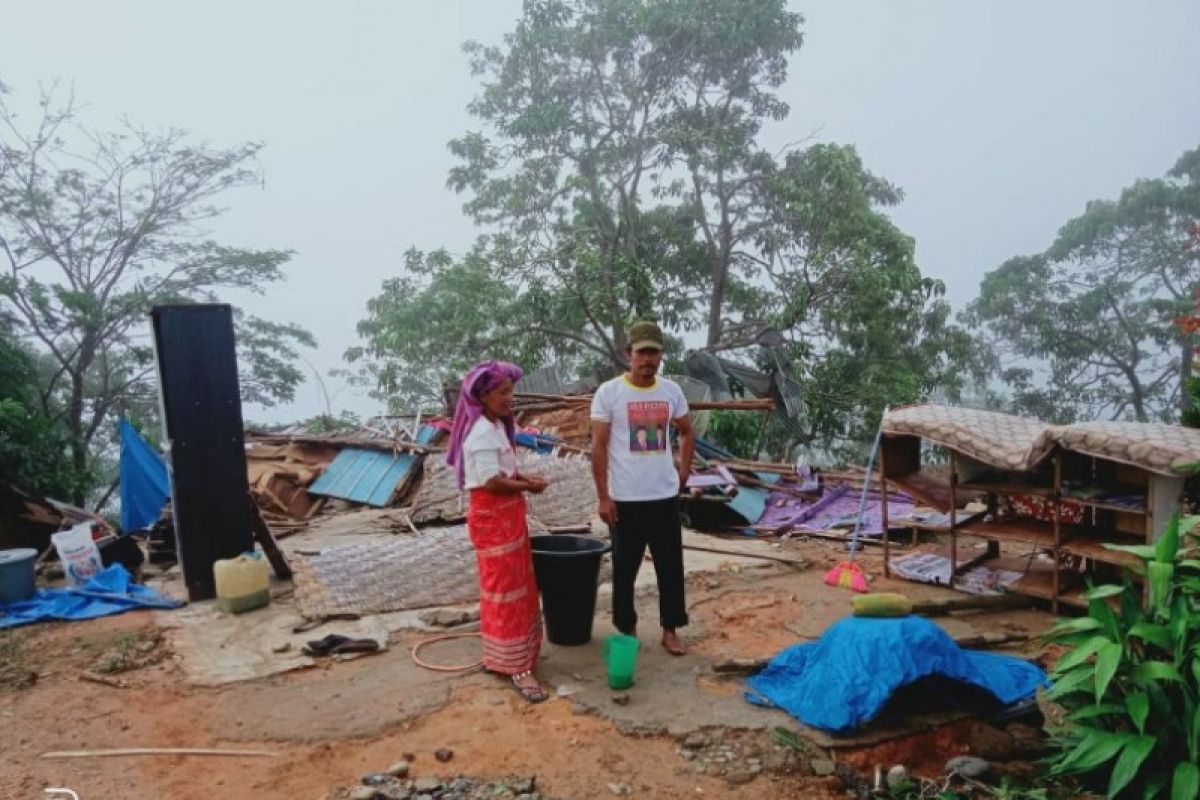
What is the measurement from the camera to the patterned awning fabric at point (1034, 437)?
428cm

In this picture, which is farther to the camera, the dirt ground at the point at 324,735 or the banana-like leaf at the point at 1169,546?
the dirt ground at the point at 324,735

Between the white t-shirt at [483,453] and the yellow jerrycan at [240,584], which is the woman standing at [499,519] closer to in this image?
the white t-shirt at [483,453]

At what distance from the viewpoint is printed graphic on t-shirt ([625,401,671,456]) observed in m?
3.84

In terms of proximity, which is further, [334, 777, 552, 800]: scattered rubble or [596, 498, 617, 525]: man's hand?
[596, 498, 617, 525]: man's hand

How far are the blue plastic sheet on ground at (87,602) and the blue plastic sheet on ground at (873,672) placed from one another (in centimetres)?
431

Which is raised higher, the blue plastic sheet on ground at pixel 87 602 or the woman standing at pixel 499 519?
the woman standing at pixel 499 519

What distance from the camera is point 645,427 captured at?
3836 millimetres

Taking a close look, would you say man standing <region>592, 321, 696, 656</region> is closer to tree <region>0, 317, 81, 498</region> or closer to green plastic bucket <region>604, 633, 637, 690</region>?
green plastic bucket <region>604, 633, 637, 690</region>

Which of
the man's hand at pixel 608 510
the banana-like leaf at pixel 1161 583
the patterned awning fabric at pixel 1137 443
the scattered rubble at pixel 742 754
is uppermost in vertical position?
the patterned awning fabric at pixel 1137 443

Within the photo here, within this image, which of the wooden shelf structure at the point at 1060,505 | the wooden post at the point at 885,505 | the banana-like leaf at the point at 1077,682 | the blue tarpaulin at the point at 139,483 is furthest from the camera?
the blue tarpaulin at the point at 139,483

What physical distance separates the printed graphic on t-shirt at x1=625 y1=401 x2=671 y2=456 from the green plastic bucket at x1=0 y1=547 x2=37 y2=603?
14.9 feet

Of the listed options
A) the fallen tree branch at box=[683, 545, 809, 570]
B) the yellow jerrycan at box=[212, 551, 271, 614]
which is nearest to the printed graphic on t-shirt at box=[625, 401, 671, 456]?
the fallen tree branch at box=[683, 545, 809, 570]

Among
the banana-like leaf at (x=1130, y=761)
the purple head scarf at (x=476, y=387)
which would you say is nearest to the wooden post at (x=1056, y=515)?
the banana-like leaf at (x=1130, y=761)

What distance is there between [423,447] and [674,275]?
6.69 m
